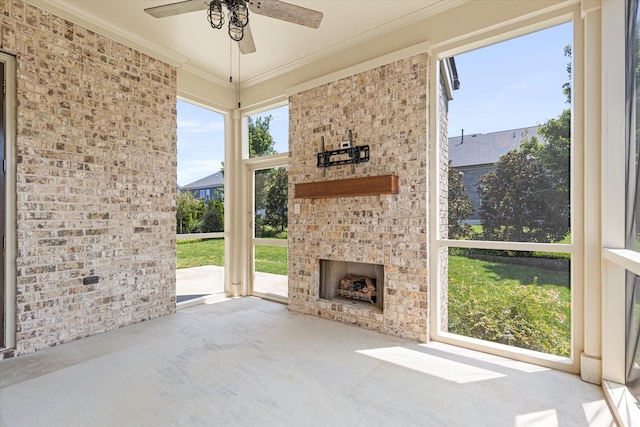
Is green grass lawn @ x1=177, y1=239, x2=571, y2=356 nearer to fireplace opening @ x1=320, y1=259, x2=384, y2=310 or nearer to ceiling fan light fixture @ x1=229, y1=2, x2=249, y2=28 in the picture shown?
fireplace opening @ x1=320, y1=259, x2=384, y2=310

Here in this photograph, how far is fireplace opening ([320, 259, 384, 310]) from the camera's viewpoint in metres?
3.65

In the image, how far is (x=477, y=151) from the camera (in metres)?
3.10

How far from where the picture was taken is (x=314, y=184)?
12.6 ft

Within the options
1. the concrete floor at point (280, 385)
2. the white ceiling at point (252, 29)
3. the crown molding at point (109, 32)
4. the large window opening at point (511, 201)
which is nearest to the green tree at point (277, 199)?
the white ceiling at point (252, 29)

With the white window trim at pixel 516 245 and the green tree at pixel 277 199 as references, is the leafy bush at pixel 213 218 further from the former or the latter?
the white window trim at pixel 516 245

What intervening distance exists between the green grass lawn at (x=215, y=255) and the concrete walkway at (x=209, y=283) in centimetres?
8

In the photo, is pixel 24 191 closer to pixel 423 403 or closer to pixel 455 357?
pixel 423 403

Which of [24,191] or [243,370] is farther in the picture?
[24,191]

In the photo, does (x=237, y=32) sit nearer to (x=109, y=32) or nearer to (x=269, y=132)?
(x=109, y=32)

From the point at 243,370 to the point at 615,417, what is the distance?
2508 millimetres

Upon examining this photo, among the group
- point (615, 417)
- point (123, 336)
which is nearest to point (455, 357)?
point (615, 417)

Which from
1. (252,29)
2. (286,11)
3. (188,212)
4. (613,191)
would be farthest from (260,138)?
(613,191)

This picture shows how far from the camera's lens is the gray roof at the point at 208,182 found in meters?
4.52

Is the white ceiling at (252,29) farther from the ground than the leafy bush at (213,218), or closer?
farther from the ground
